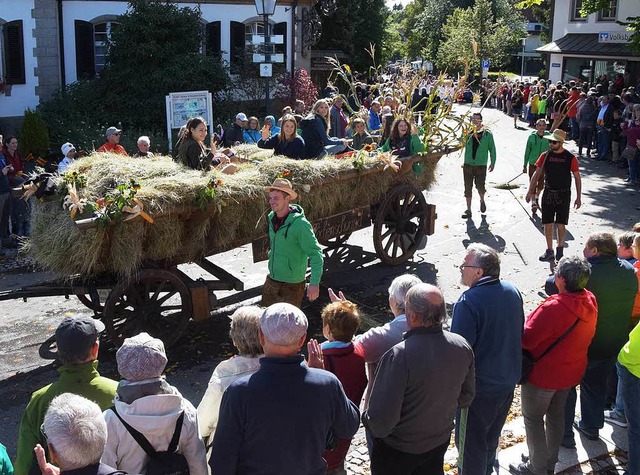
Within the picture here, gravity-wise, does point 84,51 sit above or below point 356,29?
below

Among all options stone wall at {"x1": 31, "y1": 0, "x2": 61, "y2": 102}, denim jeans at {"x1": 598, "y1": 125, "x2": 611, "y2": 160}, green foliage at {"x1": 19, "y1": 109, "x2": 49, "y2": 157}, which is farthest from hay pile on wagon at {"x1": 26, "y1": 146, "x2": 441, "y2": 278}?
denim jeans at {"x1": 598, "y1": 125, "x2": 611, "y2": 160}

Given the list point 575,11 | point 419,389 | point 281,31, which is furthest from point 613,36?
point 419,389

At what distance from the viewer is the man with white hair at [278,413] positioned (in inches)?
131

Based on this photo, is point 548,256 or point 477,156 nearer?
point 548,256

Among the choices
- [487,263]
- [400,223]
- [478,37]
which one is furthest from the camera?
[478,37]

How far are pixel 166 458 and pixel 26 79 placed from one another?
1780 cm

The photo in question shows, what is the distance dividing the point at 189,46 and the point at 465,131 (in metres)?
11.8

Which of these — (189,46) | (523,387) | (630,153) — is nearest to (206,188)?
(523,387)

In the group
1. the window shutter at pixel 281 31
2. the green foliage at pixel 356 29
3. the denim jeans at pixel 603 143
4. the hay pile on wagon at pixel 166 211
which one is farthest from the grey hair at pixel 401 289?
the green foliage at pixel 356 29

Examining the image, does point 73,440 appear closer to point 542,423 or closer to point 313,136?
point 542,423

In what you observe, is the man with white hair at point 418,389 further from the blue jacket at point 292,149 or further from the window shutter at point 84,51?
the window shutter at point 84,51

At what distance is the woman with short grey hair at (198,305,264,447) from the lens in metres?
3.95

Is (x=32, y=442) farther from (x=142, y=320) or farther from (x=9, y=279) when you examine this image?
(x=9, y=279)

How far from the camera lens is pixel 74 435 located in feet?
9.55
